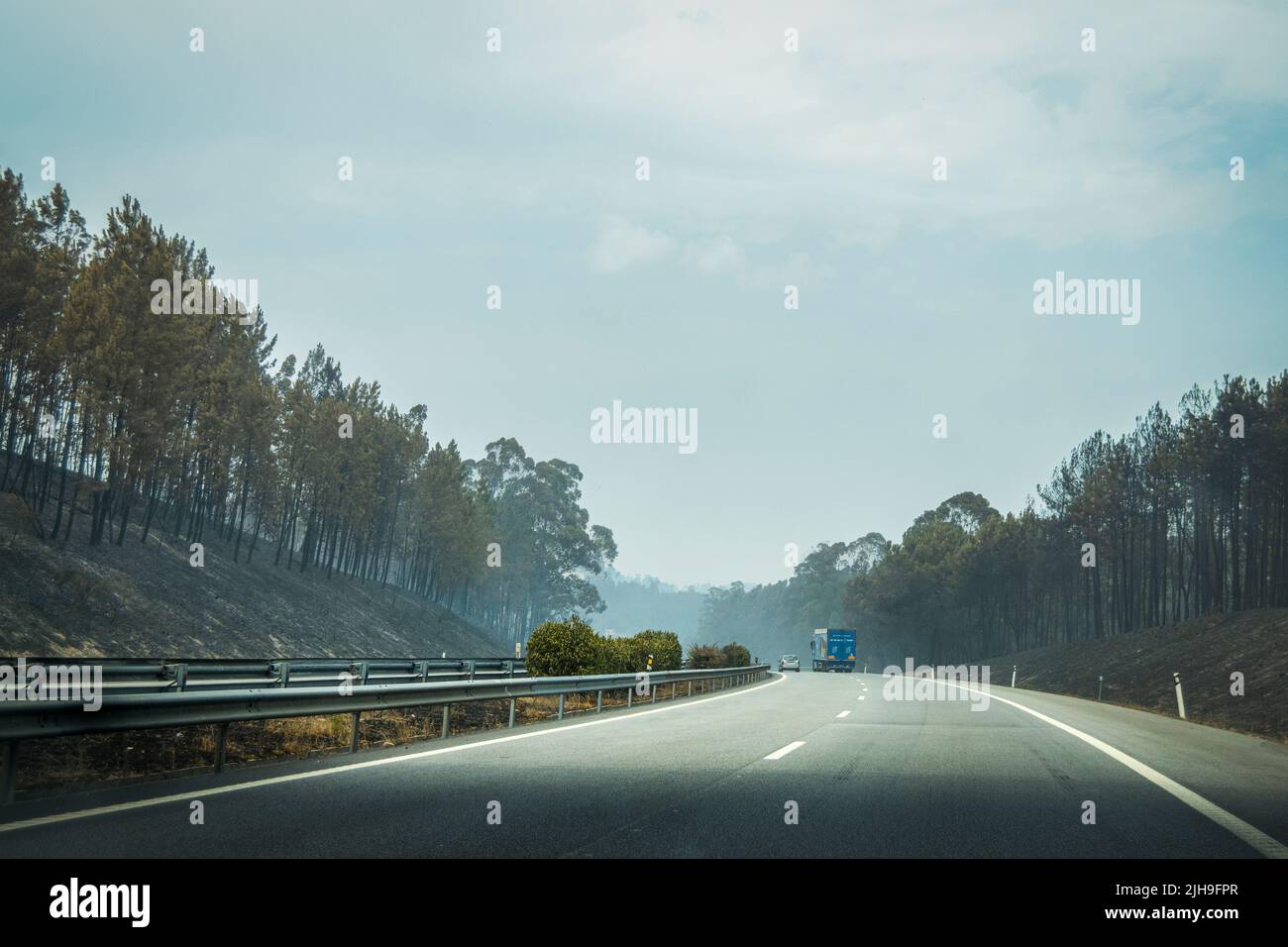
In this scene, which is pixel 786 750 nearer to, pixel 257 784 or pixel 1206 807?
pixel 1206 807

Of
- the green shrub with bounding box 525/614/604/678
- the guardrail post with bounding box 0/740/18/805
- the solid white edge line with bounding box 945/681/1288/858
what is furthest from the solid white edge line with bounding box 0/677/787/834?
the green shrub with bounding box 525/614/604/678

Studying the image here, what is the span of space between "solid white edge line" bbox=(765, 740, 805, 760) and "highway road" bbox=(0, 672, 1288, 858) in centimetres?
6

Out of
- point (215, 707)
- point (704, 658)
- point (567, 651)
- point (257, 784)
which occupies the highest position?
point (215, 707)

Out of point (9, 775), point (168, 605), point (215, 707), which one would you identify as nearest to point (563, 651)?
point (215, 707)

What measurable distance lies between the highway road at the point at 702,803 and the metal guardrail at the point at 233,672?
22.1ft

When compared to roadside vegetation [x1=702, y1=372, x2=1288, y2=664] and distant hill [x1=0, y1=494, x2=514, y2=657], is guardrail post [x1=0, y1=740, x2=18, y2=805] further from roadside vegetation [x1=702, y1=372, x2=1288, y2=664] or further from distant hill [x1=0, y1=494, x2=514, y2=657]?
roadside vegetation [x1=702, y1=372, x2=1288, y2=664]

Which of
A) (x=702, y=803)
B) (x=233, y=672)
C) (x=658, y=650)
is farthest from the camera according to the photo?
(x=658, y=650)

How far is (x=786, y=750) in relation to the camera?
503 inches

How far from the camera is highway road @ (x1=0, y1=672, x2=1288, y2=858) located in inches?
252

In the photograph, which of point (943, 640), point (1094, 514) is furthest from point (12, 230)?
point (943, 640)

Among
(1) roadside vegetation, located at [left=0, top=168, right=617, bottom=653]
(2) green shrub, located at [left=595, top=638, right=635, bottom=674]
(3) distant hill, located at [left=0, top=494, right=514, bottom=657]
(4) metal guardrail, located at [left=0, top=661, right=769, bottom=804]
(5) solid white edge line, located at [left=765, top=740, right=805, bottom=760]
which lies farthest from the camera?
(1) roadside vegetation, located at [left=0, top=168, right=617, bottom=653]

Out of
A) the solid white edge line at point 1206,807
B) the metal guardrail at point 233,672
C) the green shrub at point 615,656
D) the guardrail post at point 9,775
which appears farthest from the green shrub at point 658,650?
the guardrail post at point 9,775

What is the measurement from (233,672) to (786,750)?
1557 centimetres
